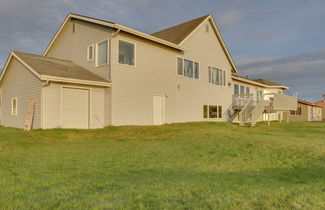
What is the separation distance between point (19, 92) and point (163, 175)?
12.9 metres

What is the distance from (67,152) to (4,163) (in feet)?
6.47

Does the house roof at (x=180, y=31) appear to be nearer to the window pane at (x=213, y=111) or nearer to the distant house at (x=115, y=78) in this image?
the distant house at (x=115, y=78)

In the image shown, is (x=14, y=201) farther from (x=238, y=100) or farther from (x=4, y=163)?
(x=238, y=100)

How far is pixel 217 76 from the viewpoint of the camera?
21.4 metres

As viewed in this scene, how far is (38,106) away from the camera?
1195 cm

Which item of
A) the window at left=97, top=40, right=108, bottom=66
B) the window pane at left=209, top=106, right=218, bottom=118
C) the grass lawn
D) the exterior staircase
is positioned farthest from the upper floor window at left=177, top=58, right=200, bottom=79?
the grass lawn

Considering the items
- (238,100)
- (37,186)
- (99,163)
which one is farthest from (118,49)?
(238,100)

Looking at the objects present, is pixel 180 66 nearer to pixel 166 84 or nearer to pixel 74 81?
pixel 166 84

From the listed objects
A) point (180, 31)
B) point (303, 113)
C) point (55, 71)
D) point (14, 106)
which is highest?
point (180, 31)

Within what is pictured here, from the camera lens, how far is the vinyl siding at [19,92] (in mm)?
12109

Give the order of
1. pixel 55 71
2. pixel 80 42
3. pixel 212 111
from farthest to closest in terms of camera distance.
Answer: pixel 212 111 < pixel 80 42 < pixel 55 71

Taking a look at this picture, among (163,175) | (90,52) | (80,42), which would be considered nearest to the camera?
(163,175)

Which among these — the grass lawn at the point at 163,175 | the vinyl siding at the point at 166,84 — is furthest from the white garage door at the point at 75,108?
the grass lawn at the point at 163,175

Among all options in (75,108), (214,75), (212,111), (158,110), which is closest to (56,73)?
(75,108)
